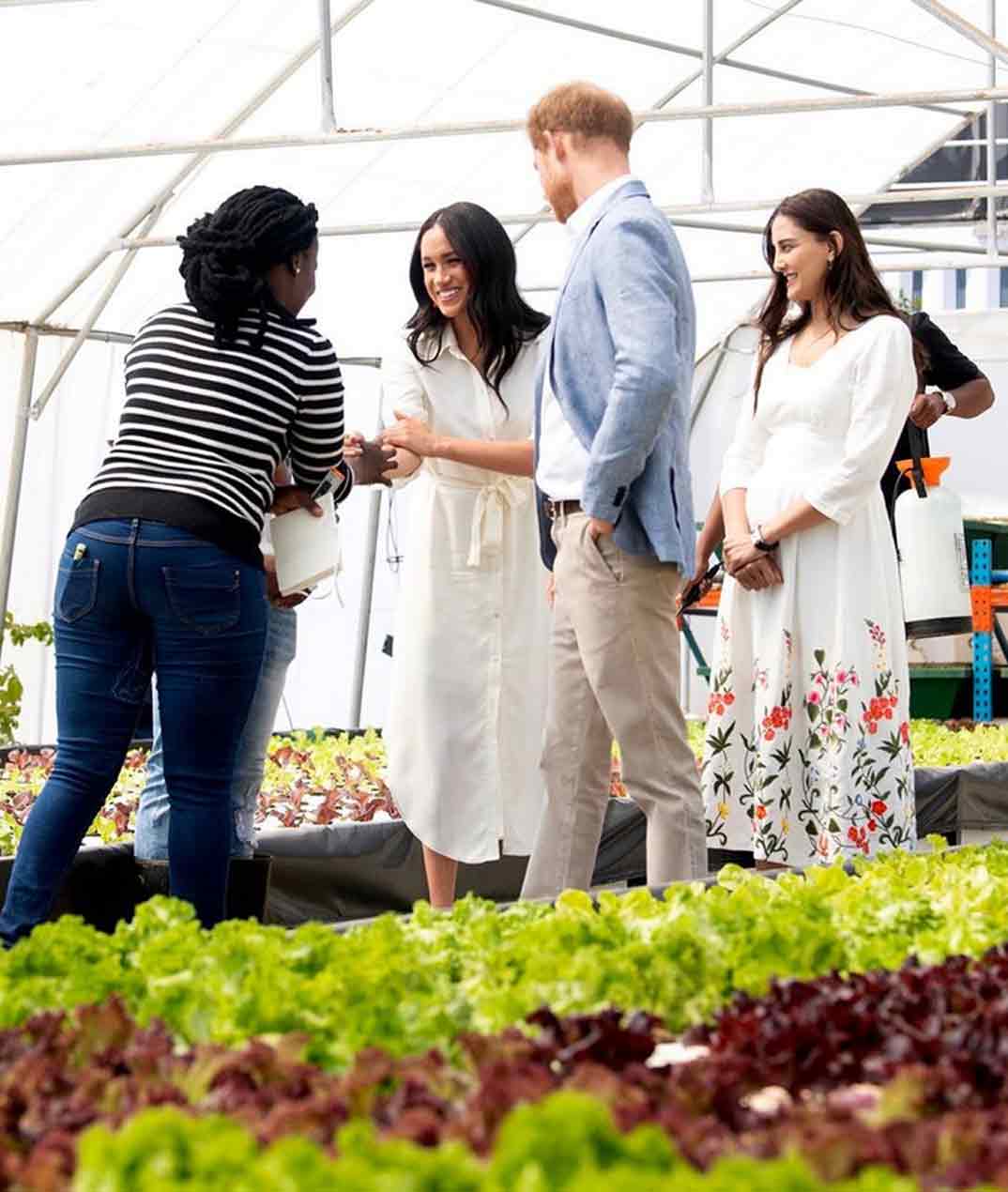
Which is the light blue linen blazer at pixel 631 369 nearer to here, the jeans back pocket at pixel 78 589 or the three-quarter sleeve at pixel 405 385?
the three-quarter sleeve at pixel 405 385

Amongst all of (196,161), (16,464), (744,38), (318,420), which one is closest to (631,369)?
(318,420)

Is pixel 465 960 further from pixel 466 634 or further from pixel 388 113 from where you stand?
pixel 388 113

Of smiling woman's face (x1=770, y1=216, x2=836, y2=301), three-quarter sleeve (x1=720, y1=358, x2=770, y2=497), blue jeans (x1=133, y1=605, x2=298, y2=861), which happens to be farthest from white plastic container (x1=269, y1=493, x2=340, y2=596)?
smiling woman's face (x1=770, y1=216, x2=836, y2=301)

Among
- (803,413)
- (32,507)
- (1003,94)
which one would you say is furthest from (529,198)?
(803,413)

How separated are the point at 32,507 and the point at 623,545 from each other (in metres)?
6.32

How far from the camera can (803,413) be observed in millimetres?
4105

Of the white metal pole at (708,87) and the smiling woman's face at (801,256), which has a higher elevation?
the white metal pole at (708,87)

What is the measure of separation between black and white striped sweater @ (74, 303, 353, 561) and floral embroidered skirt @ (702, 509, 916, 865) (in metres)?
1.17

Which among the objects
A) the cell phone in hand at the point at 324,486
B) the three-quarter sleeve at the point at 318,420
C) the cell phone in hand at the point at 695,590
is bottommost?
the cell phone in hand at the point at 695,590

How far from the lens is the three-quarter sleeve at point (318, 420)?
3.45 m

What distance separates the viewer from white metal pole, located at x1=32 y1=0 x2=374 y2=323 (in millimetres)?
7992

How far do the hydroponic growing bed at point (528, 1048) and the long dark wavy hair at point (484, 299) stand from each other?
1.83 m

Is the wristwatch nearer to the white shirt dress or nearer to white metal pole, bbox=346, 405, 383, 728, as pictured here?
the white shirt dress

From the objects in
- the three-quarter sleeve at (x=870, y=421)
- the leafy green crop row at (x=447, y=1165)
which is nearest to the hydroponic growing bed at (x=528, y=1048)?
the leafy green crop row at (x=447, y=1165)
